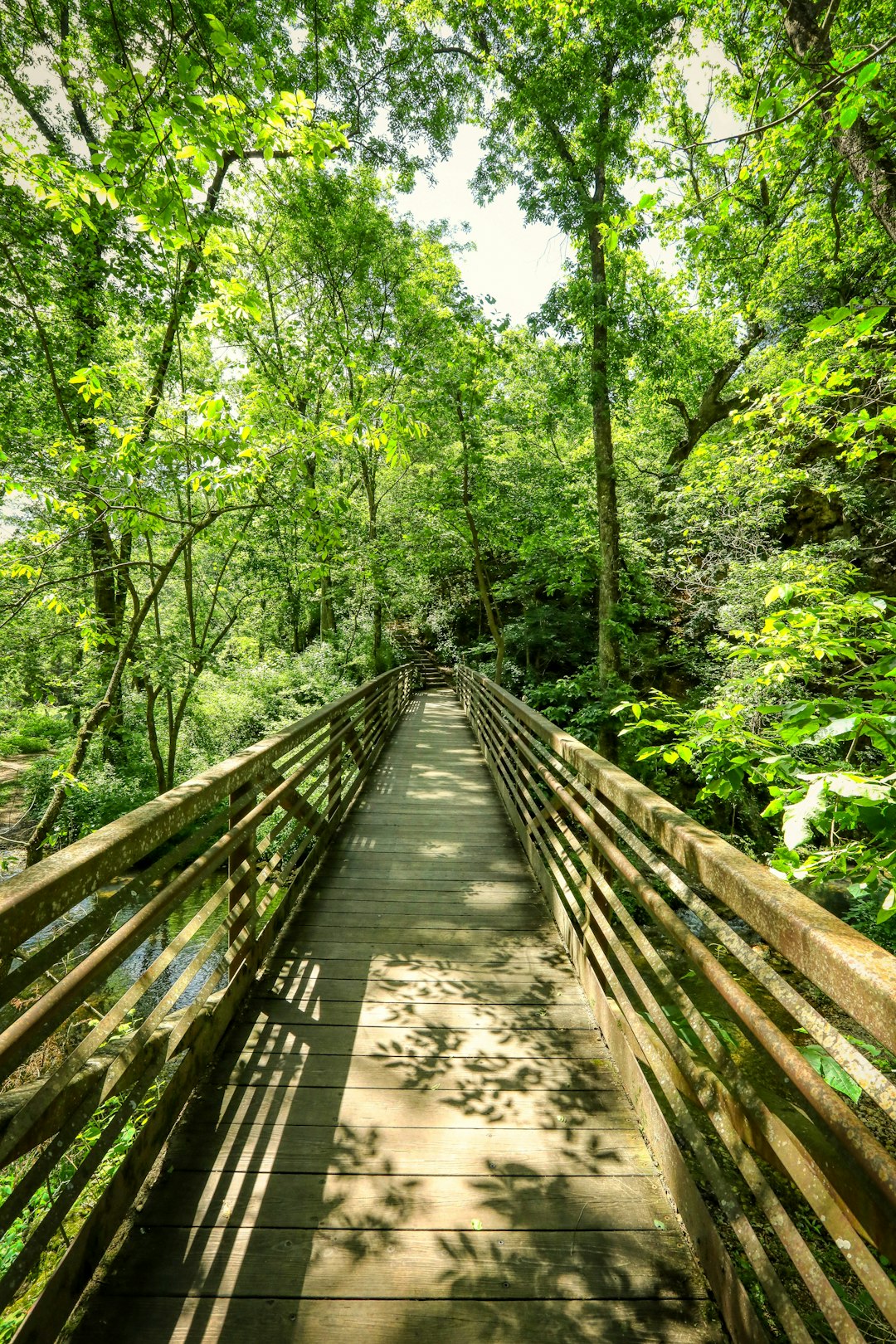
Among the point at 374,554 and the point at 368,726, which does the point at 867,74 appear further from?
the point at 374,554

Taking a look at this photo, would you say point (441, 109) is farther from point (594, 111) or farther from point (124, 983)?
point (124, 983)

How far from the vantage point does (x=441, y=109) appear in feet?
30.8

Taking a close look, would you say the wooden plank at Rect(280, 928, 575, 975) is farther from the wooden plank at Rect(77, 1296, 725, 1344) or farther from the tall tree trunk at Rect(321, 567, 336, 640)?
the tall tree trunk at Rect(321, 567, 336, 640)

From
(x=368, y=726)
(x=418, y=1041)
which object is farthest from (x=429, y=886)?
(x=368, y=726)

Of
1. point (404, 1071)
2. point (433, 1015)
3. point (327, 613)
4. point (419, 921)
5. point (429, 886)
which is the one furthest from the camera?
point (327, 613)

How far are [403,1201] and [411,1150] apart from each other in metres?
0.19

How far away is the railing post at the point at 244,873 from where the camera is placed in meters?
2.63

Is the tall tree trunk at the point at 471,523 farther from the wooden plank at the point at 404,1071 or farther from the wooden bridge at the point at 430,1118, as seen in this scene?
the wooden plank at the point at 404,1071

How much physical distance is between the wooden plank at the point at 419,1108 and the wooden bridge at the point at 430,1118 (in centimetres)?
1

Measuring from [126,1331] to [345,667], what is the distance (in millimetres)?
14060

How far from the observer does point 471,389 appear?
12547mm

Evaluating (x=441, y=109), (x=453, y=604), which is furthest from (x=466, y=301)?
(x=453, y=604)

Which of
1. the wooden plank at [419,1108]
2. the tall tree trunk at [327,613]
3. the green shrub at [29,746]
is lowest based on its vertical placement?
the green shrub at [29,746]

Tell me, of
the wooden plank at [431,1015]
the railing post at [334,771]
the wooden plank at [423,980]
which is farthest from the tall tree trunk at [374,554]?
the wooden plank at [431,1015]
